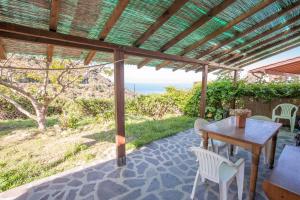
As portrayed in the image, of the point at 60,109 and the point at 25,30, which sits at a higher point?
the point at 25,30

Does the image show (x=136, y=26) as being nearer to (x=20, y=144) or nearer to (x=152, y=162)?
(x=152, y=162)

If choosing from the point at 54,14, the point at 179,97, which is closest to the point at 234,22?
the point at 54,14

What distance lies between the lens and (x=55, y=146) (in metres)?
4.27

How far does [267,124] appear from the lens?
9.66 feet

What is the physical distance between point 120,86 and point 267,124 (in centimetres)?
283

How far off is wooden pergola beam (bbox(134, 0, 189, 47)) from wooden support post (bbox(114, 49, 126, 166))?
0.51 m

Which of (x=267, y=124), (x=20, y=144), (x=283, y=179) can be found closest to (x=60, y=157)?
(x=20, y=144)

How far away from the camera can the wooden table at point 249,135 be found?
206 centimetres

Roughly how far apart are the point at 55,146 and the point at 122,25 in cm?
354

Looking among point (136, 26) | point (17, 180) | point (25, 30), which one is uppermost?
point (136, 26)

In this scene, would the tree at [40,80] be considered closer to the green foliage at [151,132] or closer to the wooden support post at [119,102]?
the wooden support post at [119,102]

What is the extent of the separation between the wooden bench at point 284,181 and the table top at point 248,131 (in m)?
0.33

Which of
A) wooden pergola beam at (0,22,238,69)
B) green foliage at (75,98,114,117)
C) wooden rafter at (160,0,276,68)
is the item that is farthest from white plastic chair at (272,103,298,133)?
green foliage at (75,98,114,117)

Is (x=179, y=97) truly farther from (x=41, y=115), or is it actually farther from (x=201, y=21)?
(x=41, y=115)
